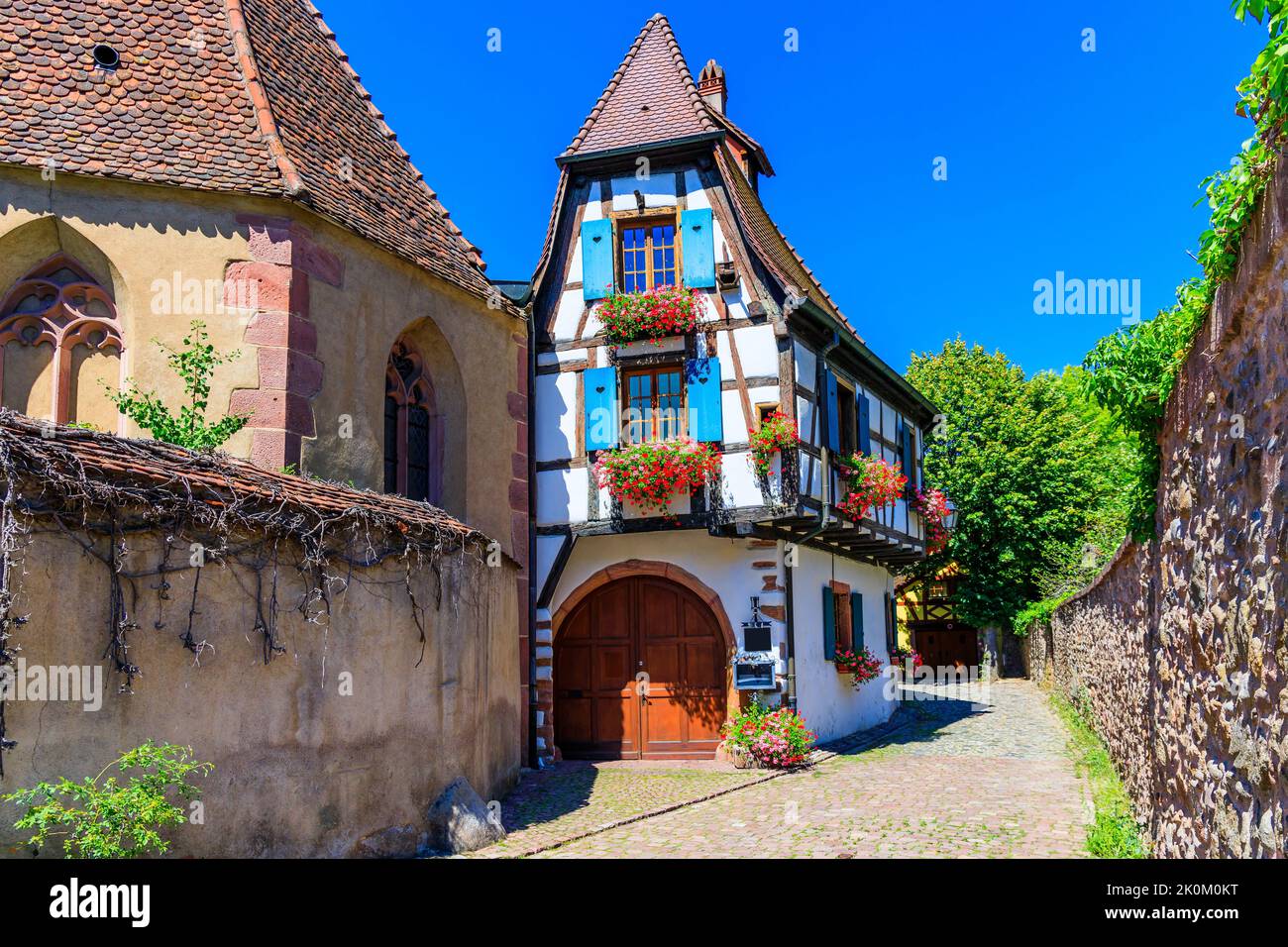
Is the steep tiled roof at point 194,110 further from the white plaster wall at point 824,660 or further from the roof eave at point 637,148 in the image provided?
the white plaster wall at point 824,660

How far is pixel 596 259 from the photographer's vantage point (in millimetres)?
15375

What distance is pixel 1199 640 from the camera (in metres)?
5.34

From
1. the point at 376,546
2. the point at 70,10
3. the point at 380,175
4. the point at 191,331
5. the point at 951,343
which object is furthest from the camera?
the point at 951,343

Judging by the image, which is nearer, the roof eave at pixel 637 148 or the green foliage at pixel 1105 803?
the green foliage at pixel 1105 803

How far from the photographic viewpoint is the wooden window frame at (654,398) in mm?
14883

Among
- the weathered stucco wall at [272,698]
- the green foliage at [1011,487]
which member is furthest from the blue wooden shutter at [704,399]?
the green foliage at [1011,487]

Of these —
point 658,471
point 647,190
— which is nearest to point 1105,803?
point 658,471

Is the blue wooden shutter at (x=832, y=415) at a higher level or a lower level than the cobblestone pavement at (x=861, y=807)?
higher

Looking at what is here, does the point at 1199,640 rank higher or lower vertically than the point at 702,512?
lower

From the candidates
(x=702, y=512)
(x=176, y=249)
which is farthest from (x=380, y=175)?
(x=702, y=512)

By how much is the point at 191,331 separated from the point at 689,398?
6.45 meters

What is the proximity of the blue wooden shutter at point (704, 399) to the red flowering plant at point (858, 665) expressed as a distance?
4.29 metres
